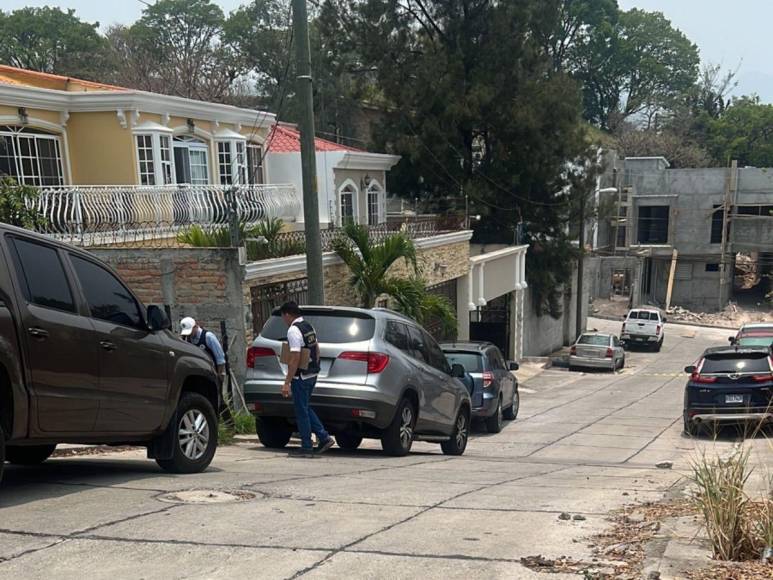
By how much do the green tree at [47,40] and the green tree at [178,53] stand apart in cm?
213

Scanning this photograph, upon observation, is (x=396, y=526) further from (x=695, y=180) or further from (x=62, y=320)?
(x=695, y=180)

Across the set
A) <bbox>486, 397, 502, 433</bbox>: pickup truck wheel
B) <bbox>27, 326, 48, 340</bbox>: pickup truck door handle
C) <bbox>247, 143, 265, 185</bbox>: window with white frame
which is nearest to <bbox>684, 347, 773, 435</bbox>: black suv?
<bbox>486, 397, 502, 433</bbox>: pickup truck wheel

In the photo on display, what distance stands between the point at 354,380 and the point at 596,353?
23551mm

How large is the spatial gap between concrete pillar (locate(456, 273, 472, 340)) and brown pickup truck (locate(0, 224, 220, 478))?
18.7m

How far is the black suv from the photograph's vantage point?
14.5 m

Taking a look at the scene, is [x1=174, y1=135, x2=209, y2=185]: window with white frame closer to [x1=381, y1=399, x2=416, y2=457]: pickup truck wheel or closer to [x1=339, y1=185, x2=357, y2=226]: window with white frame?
[x1=339, y1=185, x2=357, y2=226]: window with white frame

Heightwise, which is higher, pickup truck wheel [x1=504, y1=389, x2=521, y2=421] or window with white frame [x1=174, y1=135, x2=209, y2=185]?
window with white frame [x1=174, y1=135, x2=209, y2=185]

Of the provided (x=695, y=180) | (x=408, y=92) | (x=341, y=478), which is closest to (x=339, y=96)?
(x=408, y=92)

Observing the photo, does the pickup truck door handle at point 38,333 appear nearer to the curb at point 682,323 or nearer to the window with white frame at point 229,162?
the window with white frame at point 229,162

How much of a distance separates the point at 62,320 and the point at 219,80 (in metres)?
44.6

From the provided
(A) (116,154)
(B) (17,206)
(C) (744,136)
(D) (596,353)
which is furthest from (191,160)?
(C) (744,136)

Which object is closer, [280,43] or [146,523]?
[146,523]

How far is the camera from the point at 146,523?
520 cm

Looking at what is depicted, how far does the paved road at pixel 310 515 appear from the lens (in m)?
4.41
